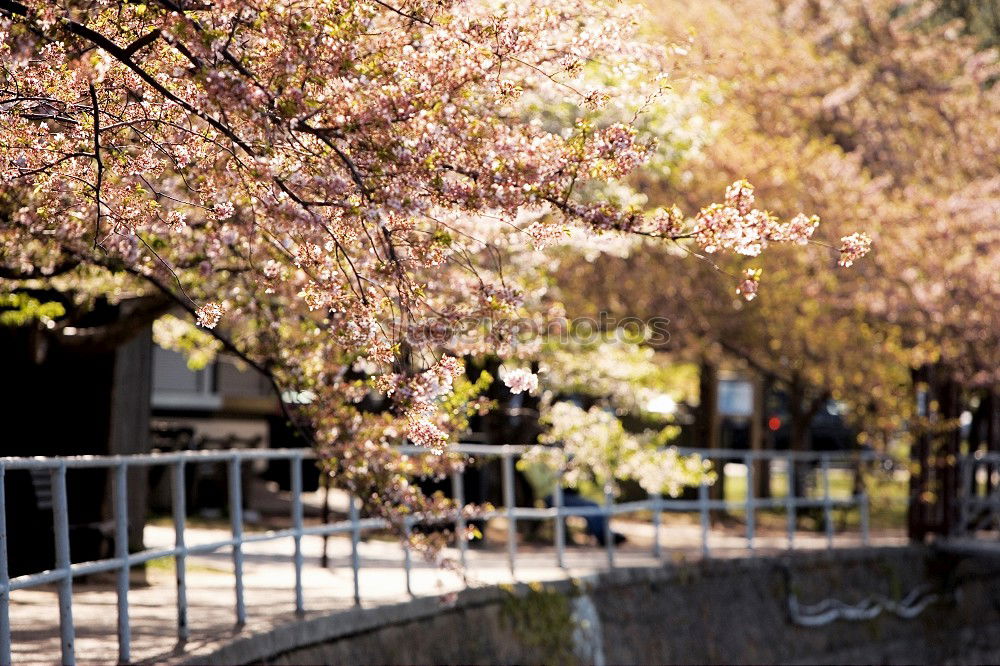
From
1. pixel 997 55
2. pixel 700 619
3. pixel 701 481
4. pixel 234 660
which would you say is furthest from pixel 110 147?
pixel 997 55

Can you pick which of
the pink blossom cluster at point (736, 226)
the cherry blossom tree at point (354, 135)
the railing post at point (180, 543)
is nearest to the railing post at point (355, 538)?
the railing post at point (180, 543)

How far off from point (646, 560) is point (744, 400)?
25.9m

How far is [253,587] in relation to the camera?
13.1m

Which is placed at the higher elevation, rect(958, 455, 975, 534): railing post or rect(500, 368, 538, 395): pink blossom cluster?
rect(500, 368, 538, 395): pink blossom cluster

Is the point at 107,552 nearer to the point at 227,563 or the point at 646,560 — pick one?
the point at 227,563

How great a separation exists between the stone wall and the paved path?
0.23m

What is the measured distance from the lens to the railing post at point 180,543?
9.23m

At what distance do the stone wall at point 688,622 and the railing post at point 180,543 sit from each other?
1.47ft

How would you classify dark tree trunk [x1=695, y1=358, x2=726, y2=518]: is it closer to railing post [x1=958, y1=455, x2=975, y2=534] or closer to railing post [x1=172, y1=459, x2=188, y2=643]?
railing post [x1=958, y1=455, x2=975, y2=534]

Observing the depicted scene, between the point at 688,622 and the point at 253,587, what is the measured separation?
15.3ft

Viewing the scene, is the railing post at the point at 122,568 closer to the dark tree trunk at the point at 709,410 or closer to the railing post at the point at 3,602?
the railing post at the point at 3,602

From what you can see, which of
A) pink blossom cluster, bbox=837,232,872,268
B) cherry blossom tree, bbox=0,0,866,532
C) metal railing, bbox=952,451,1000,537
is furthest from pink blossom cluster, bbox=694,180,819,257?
metal railing, bbox=952,451,1000,537

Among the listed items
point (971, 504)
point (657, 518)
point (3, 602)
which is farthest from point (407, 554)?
point (971, 504)

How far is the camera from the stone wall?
11.0 metres
